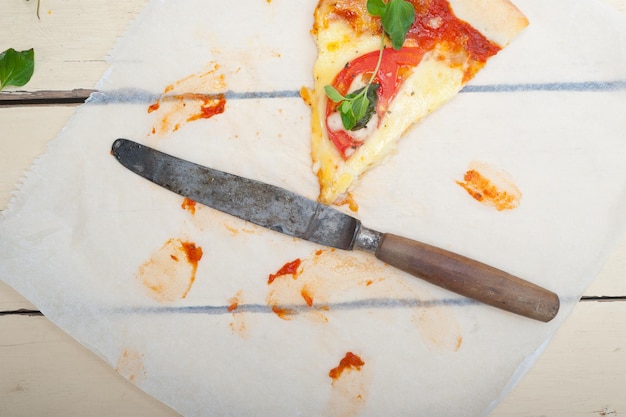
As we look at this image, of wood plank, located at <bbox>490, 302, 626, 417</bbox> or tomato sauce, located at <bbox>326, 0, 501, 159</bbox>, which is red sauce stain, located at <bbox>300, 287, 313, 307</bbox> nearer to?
tomato sauce, located at <bbox>326, 0, 501, 159</bbox>

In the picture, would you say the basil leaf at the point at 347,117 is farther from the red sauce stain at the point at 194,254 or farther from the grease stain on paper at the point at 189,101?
the red sauce stain at the point at 194,254

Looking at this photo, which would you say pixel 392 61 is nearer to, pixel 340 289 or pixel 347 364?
pixel 340 289

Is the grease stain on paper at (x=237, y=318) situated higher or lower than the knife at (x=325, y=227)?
lower

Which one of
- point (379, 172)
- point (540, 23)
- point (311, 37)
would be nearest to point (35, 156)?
point (311, 37)

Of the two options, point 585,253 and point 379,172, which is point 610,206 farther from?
point 379,172

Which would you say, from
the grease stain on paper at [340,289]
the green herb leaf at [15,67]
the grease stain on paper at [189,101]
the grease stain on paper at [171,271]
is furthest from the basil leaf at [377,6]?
the green herb leaf at [15,67]

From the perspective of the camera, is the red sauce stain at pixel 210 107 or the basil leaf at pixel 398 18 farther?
the red sauce stain at pixel 210 107
